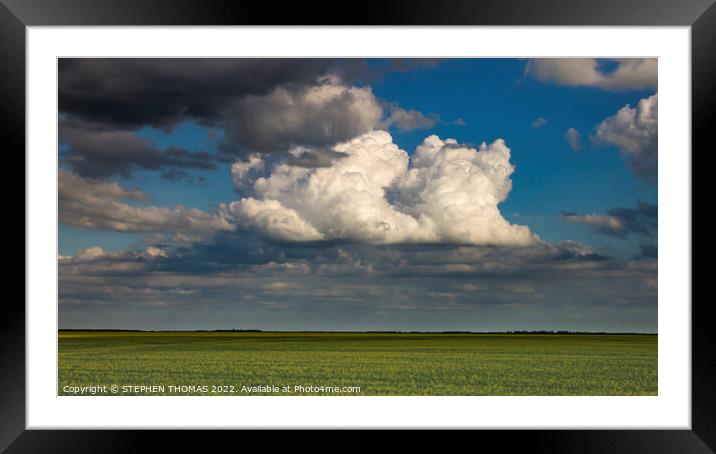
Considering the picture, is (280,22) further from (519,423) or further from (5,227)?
(519,423)

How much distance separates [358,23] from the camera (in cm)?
417

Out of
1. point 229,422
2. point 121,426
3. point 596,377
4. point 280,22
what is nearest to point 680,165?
point 280,22

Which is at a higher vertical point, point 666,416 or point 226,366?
point 666,416

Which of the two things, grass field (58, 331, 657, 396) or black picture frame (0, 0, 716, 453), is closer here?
black picture frame (0, 0, 716, 453)

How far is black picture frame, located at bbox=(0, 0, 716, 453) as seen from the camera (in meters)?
4.16

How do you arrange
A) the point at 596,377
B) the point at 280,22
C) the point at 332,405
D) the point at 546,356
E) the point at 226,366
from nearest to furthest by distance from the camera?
the point at 280,22, the point at 332,405, the point at 596,377, the point at 226,366, the point at 546,356

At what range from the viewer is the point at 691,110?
4227mm

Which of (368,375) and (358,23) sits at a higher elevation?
(358,23)

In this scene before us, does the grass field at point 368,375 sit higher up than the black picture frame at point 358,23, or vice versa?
the black picture frame at point 358,23

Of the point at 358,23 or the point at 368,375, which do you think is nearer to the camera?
the point at 358,23

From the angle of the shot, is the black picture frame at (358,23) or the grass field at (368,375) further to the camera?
the grass field at (368,375)

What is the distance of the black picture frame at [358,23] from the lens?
416cm

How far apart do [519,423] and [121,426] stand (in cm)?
225

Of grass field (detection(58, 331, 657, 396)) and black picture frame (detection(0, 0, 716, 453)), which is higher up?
black picture frame (detection(0, 0, 716, 453))
